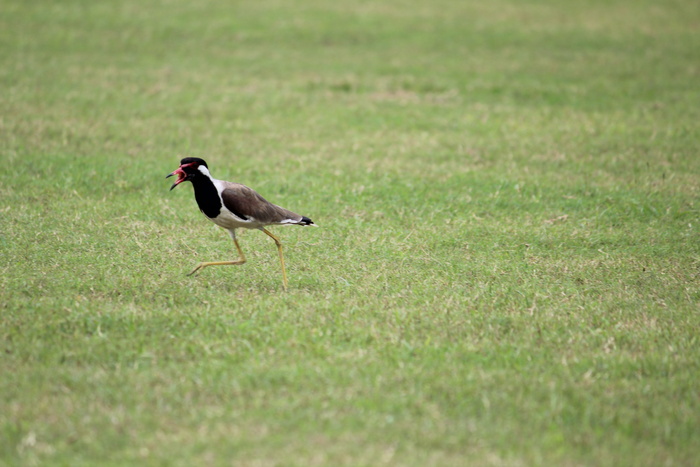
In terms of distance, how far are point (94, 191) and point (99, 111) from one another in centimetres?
362

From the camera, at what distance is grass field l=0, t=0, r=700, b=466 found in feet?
14.6

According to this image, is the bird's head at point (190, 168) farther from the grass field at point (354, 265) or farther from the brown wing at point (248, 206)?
the grass field at point (354, 265)

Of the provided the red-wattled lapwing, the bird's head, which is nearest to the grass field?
the red-wattled lapwing

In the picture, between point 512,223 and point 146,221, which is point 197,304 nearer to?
point 146,221

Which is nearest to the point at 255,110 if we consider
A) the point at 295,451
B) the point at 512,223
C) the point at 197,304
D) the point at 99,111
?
the point at 99,111

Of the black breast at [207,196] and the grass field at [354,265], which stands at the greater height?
the black breast at [207,196]

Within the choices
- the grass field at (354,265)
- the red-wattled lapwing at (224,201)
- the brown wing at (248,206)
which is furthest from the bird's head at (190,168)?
the grass field at (354,265)

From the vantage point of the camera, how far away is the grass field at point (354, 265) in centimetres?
445

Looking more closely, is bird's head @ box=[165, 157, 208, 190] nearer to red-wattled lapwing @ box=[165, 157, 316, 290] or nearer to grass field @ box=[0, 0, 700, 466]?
red-wattled lapwing @ box=[165, 157, 316, 290]

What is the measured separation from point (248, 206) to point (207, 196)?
0.35 m

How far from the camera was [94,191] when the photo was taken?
895 centimetres

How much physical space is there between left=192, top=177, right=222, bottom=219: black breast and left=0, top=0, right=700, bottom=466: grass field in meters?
0.61

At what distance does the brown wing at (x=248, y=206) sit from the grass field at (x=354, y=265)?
1.78ft

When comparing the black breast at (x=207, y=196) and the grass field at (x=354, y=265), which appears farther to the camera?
the black breast at (x=207, y=196)
